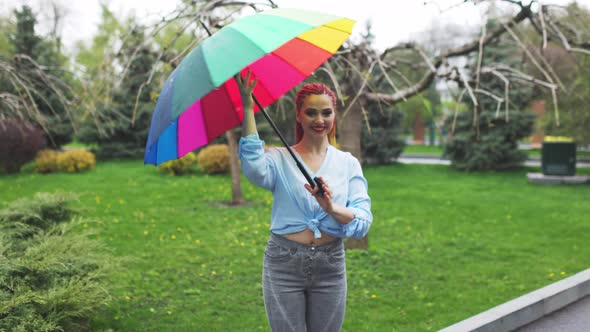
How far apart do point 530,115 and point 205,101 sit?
19630mm

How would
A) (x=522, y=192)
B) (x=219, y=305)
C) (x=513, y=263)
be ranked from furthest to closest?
(x=522, y=192) → (x=513, y=263) → (x=219, y=305)

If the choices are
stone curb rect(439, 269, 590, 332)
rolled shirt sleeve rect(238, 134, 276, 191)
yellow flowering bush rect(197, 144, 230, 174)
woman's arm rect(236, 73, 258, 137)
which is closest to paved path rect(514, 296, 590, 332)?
stone curb rect(439, 269, 590, 332)

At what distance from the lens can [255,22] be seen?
2.56m

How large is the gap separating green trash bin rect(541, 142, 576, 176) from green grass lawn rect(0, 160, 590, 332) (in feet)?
3.93

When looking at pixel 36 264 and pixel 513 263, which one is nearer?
pixel 36 264

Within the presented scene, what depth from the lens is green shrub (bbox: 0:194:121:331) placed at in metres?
3.47

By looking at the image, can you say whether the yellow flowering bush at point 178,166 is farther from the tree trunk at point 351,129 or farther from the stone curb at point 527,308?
the stone curb at point 527,308

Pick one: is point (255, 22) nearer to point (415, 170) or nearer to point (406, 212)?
point (406, 212)

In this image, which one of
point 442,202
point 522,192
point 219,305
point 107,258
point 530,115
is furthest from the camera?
point 530,115

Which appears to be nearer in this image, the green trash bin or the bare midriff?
the bare midriff

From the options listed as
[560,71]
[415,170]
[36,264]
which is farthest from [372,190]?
[560,71]

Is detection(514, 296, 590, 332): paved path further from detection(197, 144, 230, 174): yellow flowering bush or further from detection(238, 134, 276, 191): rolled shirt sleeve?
detection(197, 144, 230, 174): yellow flowering bush

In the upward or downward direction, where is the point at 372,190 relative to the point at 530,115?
downward

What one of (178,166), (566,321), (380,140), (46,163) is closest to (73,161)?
(46,163)
